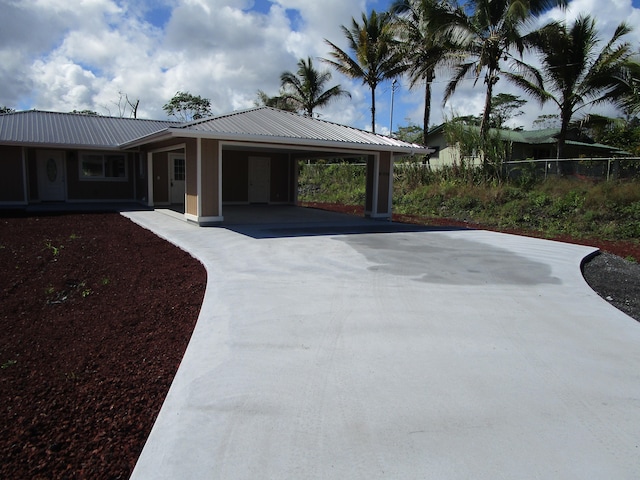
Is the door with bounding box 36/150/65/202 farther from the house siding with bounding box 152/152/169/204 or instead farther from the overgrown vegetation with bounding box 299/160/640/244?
the overgrown vegetation with bounding box 299/160/640/244

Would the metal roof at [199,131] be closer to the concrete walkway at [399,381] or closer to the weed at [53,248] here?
the weed at [53,248]

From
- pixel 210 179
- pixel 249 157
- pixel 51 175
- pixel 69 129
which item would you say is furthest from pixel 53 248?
pixel 69 129

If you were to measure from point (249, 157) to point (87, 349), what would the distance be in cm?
1512

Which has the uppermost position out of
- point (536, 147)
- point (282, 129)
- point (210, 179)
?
point (536, 147)

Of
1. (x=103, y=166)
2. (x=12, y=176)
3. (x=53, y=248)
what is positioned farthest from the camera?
(x=103, y=166)

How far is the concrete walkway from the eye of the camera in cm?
262

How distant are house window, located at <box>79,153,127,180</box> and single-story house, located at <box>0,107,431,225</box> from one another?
4cm

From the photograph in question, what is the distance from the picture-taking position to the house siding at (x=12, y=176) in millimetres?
15734

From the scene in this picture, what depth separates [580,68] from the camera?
20.3m

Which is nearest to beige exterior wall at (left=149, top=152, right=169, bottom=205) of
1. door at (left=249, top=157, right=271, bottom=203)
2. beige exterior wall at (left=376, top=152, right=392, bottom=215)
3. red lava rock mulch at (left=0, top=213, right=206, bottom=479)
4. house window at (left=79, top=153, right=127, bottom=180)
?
house window at (left=79, top=153, right=127, bottom=180)

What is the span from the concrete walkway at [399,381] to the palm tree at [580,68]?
1688 cm

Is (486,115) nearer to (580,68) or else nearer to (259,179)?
(580,68)

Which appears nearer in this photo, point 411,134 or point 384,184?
point 384,184

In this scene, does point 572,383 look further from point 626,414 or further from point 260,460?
point 260,460
